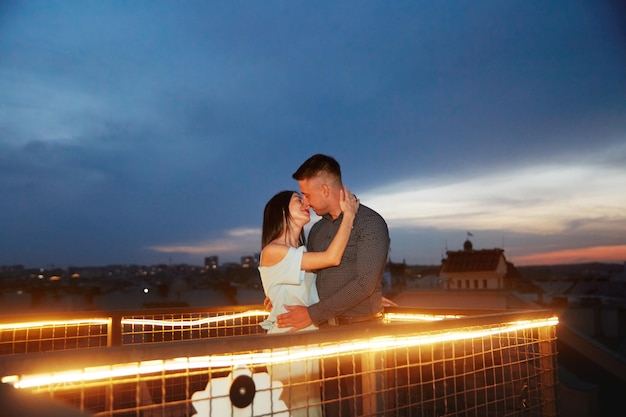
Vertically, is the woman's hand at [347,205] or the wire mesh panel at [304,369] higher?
the woman's hand at [347,205]

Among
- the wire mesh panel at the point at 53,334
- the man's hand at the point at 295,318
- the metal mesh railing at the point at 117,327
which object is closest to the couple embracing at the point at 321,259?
the man's hand at the point at 295,318

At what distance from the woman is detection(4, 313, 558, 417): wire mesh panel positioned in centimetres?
36

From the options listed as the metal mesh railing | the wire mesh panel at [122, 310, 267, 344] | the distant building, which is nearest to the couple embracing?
the metal mesh railing

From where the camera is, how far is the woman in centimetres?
269

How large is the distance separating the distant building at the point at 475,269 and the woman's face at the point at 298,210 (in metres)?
30.4

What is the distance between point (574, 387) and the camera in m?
11.2

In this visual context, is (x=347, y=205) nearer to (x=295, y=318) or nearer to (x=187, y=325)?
(x=295, y=318)

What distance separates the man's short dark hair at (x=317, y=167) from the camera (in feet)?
10.6

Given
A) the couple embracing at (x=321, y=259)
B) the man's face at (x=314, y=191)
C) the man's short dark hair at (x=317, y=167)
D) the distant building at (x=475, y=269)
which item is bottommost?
the distant building at (x=475, y=269)

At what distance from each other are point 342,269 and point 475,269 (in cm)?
3147

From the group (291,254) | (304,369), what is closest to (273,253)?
(291,254)

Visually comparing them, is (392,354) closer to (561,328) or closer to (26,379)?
(26,379)

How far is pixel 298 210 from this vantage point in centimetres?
313

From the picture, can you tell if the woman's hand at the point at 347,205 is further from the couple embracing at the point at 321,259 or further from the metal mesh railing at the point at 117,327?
the metal mesh railing at the point at 117,327
